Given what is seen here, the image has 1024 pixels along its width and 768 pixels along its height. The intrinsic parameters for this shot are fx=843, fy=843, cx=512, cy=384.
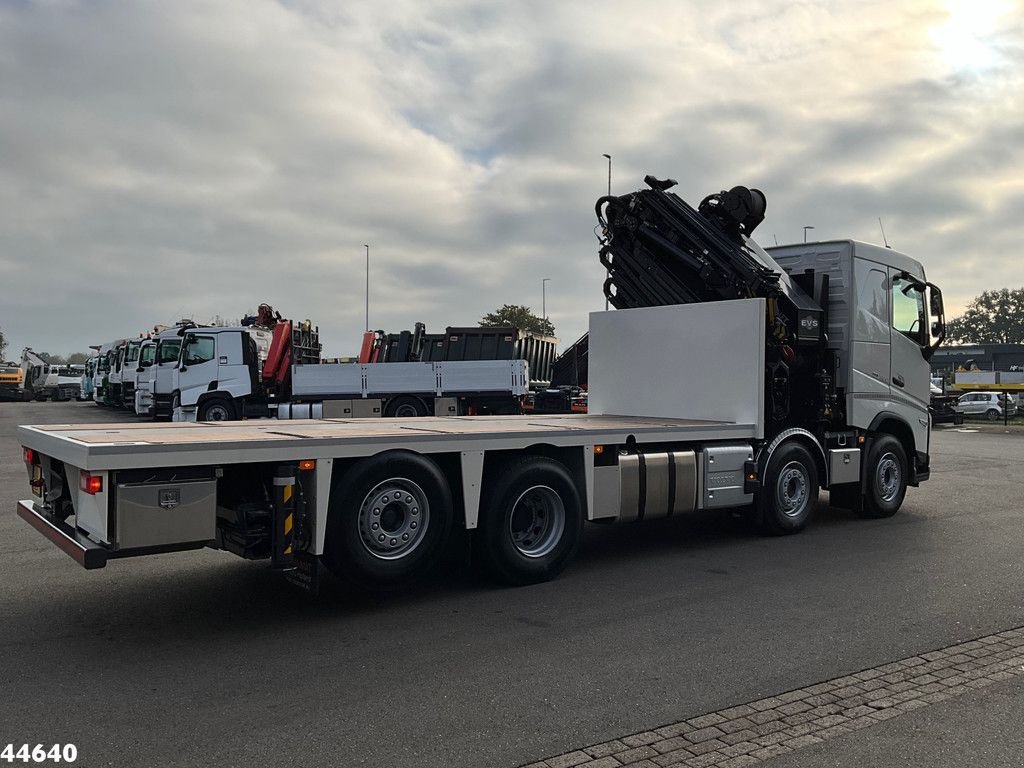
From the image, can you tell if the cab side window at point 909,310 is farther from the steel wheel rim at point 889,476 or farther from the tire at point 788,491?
the tire at point 788,491

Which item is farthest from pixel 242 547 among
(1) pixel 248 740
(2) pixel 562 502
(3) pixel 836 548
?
(3) pixel 836 548

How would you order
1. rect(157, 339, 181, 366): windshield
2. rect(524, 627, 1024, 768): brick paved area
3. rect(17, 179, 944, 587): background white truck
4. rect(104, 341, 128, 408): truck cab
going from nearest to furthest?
rect(524, 627, 1024, 768): brick paved area
rect(17, 179, 944, 587): background white truck
rect(157, 339, 181, 366): windshield
rect(104, 341, 128, 408): truck cab

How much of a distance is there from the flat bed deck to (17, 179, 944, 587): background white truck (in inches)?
0.6

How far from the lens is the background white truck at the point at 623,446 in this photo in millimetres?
5406

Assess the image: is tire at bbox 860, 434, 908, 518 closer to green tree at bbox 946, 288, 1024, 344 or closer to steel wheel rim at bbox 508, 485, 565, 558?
steel wheel rim at bbox 508, 485, 565, 558

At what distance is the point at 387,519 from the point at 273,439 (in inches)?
42.4

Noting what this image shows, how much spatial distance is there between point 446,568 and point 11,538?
461cm

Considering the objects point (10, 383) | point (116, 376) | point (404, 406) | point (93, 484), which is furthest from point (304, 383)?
point (10, 383)

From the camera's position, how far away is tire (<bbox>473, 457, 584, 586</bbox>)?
6652 millimetres

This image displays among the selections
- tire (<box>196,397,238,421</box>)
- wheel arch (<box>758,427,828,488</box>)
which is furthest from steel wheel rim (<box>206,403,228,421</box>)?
wheel arch (<box>758,427,828,488</box>)

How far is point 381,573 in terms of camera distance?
6016 mm

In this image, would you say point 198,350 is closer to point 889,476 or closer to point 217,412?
point 217,412

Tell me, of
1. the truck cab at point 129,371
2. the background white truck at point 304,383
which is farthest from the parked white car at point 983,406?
the truck cab at point 129,371

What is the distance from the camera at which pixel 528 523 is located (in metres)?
7.10
